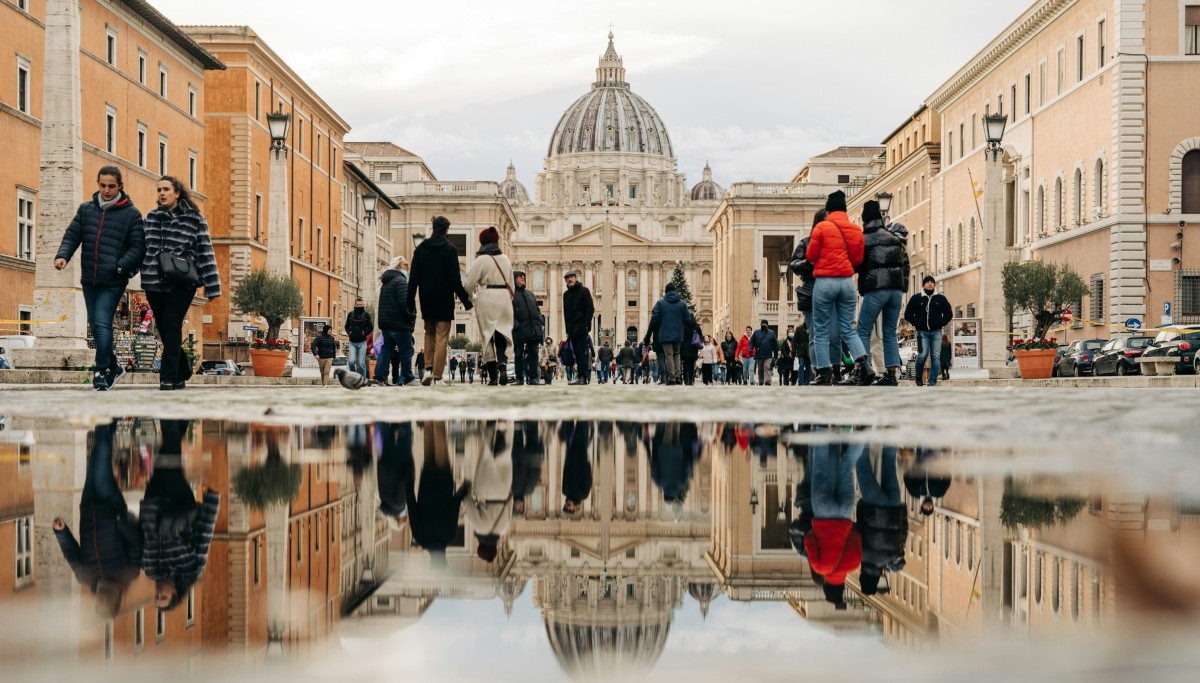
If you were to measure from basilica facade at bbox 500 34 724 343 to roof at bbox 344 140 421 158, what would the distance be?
2883 cm

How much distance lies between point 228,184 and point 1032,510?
49.9 m

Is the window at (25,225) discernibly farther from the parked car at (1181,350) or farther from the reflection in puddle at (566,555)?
the reflection in puddle at (566,555)

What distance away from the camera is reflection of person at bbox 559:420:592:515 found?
12.6 ft

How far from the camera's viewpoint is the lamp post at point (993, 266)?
94.4 feet

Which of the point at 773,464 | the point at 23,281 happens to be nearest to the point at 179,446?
the point at 773,464

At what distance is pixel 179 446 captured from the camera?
17.6ft

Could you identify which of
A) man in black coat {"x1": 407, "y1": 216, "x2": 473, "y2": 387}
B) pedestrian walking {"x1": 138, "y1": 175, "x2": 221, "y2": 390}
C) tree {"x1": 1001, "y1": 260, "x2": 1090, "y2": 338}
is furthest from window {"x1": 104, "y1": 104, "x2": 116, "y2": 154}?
pedestrian walking {"x1": 138, "y1": 175, "x2": 221, "y2": 390}

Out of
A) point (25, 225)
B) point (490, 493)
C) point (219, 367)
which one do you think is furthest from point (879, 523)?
point (219, 367)

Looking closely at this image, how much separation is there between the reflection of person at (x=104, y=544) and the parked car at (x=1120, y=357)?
105 ft

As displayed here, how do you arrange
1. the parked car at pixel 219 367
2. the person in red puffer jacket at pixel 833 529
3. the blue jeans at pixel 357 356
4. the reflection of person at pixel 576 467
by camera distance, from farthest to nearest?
the parked car at pixel 219 367 < the blue jeans at pixel 357 356 < the reflection of person at pixel 576 467 < the person in red puffer jacket at pixel 833 529

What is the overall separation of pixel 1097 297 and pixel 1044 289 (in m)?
1.59

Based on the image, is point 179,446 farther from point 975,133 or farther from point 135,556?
point 975,133

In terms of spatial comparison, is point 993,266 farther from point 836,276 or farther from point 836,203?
point 836,276

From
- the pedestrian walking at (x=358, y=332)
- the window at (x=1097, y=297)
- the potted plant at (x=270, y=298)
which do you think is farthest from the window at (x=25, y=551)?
the window at (x=1097, y=297)
